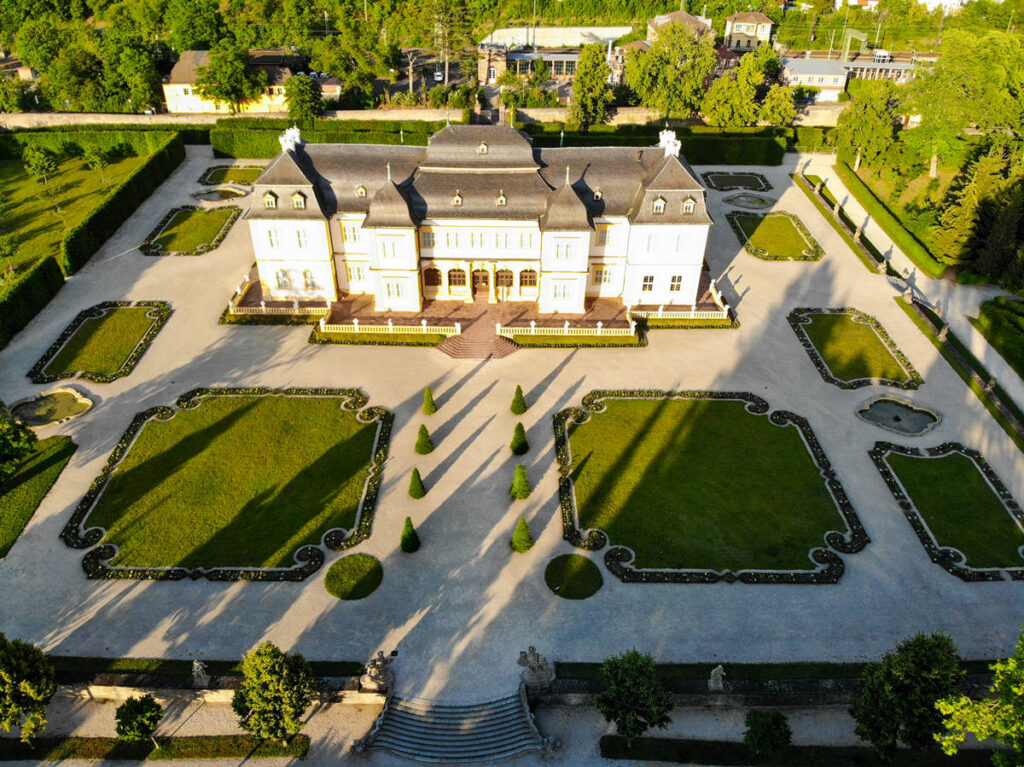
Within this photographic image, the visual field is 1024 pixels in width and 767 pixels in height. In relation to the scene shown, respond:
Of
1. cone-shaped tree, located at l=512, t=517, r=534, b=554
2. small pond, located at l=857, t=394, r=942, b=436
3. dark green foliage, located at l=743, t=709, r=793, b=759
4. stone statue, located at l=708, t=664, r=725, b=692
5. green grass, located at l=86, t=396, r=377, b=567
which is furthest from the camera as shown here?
small pond, located at l=857, t=394, r=942, b=436

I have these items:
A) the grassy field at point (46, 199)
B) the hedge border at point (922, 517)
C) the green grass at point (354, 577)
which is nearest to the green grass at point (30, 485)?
the green grass at point (354, 577)

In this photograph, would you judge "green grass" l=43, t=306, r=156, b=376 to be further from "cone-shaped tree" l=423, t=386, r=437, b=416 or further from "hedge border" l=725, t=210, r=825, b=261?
"hedge border" l=725, t=210, r=825, b=261

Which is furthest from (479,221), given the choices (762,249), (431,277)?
(762,249)

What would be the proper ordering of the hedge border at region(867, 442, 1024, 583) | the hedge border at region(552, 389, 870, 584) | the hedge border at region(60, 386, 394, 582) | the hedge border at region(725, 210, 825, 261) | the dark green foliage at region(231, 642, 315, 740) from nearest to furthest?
the dark green foliage at region(231, 642, 315, 740) < the hedge border at region(60, 386, 394, 582) < the hedge border at region(552, 389, 870, 584) < the hedge border at region(867, 442, 1024, 583) < the hedge border at region(725, 210, 825, 261)

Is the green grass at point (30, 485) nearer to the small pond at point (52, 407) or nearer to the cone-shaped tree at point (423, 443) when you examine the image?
the small pond at point (52, 407)

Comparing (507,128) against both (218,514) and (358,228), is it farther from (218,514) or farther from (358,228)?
(218,514)

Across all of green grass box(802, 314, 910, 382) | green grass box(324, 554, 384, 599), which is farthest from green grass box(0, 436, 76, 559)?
green grass box(802, 314, 910, 382)

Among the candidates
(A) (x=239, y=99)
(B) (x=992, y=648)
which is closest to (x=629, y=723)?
(B) (x=992, y=648)

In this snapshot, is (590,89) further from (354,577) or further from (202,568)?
(202,568)
